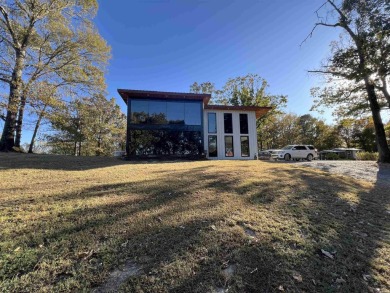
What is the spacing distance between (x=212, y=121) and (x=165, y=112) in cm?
482

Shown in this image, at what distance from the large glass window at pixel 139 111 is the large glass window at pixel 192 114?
3132 millimetres

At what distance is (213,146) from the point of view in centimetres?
1809

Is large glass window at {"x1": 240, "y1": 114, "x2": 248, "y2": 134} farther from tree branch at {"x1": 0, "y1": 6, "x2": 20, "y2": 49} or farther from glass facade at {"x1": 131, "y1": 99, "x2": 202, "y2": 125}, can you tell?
tree branch at {"x1": 0, "y1": 6, "x2": 20, "y2": 49}

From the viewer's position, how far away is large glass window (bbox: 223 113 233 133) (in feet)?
60.7

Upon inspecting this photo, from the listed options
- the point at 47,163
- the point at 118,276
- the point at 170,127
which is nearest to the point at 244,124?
the point at 170,127

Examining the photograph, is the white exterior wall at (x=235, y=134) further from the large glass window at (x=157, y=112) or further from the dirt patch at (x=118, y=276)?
the dirt patch at (x=118, y=276)

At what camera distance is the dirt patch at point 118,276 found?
1.91 metres

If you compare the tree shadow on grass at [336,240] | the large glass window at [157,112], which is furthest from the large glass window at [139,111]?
the tree shadow on grass at [336,240]

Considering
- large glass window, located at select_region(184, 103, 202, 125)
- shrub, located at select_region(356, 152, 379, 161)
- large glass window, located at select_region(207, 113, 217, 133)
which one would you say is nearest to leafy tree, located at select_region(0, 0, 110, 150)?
large glass window, located at select_region(184, 103, 202, 125)

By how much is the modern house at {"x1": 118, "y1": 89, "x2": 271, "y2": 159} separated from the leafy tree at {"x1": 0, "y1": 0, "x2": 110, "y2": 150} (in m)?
4.30

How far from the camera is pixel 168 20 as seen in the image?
41.4ft

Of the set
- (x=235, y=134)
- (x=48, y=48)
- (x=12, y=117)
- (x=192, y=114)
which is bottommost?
(x=235, y=134)

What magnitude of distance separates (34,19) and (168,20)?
9.55m

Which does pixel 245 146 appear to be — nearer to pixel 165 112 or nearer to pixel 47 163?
pixel 165 112
